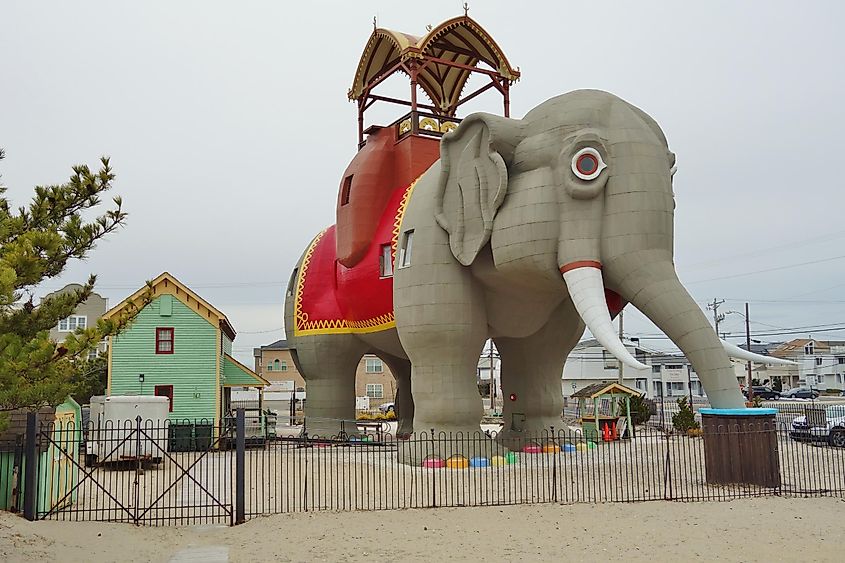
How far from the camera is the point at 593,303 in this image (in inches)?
534

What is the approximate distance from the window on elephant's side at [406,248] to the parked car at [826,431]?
36.4 feet

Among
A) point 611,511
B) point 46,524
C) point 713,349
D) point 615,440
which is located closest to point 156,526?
point 46,524

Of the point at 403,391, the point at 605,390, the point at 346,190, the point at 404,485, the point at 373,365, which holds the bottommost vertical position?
the point at 404,485

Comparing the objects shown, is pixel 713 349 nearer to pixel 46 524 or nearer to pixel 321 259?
pixel 46 524

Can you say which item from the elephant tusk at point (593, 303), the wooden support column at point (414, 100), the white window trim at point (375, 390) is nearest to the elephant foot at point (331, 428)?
the wooden support column at point (414, 100)

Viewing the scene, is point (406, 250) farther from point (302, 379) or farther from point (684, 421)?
point (302, 379)

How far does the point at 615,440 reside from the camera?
22969 millimetres

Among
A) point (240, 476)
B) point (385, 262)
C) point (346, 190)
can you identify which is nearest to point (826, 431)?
point (385, 262)

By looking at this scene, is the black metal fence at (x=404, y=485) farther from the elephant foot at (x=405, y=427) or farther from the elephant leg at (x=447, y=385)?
the elephant foot at (x=405, y=427)

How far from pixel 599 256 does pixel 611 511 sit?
4.42 m

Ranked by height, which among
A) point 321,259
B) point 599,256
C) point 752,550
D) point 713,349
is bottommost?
point 752,550

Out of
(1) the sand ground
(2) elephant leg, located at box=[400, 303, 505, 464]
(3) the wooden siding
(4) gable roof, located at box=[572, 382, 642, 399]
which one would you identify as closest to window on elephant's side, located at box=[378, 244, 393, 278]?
(2) elephant leg, located at box=[400, 303, 505, 464]

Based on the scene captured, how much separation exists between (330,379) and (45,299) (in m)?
12.9

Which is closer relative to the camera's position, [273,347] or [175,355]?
[175,355]
